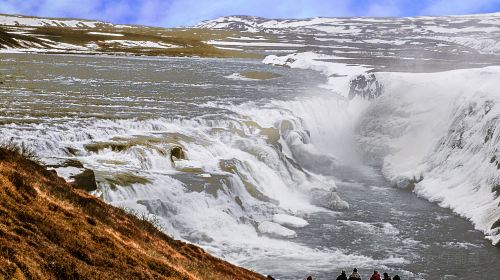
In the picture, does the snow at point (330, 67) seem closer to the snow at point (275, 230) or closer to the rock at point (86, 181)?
the snow at point (275, 230)

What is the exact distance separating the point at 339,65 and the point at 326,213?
51.1 m

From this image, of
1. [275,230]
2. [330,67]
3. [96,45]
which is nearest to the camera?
[275,230]

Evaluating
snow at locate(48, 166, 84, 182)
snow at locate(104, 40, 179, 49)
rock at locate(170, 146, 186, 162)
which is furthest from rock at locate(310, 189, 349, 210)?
snow at locate(104, 40, 179, 49)

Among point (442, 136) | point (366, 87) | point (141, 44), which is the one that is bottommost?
point (442, 136)

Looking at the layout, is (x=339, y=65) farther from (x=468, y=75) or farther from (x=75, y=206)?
(x=75, y=206)

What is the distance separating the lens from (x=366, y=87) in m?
52.3

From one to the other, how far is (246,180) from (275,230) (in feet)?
16.7

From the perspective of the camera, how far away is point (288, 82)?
64.4m

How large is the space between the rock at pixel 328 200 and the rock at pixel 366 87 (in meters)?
22.3

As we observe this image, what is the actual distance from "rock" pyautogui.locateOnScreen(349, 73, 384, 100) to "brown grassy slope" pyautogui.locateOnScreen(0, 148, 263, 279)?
3821 centimetres

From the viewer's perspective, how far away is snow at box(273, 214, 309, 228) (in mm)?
25250

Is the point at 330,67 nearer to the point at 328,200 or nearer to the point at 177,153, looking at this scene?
the point at 328,200

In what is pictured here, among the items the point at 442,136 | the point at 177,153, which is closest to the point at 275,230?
the point at 177,153

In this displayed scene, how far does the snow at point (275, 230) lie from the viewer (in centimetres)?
2380
